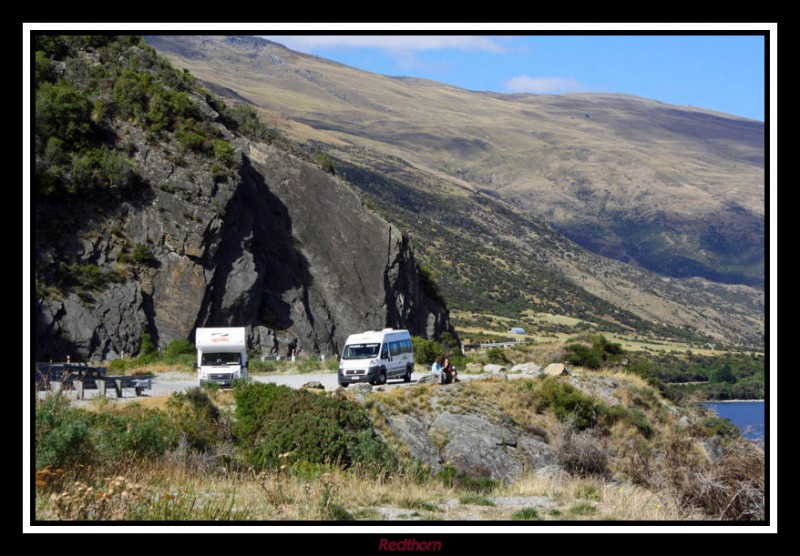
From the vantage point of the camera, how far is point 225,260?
4403 centimetres

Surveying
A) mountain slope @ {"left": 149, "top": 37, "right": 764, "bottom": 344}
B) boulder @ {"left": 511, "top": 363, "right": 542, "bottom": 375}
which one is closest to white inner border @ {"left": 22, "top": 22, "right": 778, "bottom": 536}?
boulder @ {"left": 511, "top": 363, "right": 542, "bottom": 375}

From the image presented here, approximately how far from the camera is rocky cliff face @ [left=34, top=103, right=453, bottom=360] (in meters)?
38.2

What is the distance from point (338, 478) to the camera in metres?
11.4

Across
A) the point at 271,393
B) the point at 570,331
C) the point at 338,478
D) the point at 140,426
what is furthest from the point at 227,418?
the point at 570,331

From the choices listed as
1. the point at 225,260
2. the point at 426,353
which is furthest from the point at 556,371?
the point at 225,260

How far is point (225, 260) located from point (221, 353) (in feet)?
52.7

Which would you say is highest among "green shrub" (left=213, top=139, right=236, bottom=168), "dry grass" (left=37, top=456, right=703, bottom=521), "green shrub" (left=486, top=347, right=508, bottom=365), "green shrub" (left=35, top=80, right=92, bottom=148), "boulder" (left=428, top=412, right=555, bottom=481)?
"green shrub" (left=35, top=80, right=92, bottom=148)

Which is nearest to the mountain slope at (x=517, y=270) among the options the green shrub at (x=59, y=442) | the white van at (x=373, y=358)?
the white van at (x=373, y=358)

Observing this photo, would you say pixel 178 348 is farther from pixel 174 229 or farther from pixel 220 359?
pixel 220 359

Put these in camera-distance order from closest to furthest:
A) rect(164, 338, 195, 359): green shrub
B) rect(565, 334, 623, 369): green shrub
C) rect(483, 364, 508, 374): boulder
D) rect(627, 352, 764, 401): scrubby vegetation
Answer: rect(483, 364, 508, 374): boulder
rect(164, 338, 195, 359): green shrub
rect(565, 334, 623, 369): green shrub
rect(627, 352, 764, 401): scrubby vegetation

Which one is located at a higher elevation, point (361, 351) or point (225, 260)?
point (225, 260)

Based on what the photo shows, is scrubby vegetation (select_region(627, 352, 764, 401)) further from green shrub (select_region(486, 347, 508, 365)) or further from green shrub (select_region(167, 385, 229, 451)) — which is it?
green shrub (select_region(167, 385, 229, 451))
